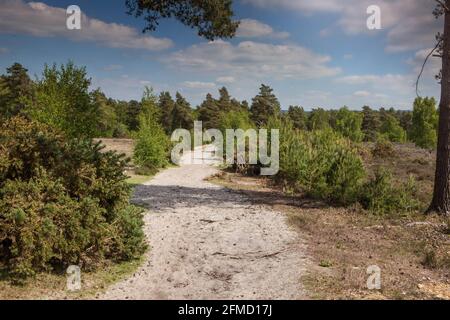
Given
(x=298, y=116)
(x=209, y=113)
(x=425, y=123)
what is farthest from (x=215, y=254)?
(x=298, y=116)

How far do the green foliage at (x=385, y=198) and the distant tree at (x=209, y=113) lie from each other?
59.5 meters

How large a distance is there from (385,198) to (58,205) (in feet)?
37.7

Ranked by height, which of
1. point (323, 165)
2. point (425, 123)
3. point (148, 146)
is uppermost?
point (425, 123)

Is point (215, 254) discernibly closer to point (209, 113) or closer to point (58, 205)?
point (58, 205)

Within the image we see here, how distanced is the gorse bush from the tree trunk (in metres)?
10.4

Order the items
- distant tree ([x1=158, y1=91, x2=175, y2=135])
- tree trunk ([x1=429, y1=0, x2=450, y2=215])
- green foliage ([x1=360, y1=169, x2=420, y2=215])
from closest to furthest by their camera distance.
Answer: tree trunk ([x1=429, y1=0, x2=450, y2=215])
green foliage ([x1=360, y1=169, x2=420, y2=215])
distant tree ([x1=158, y1=91, x2=175, y2=135])

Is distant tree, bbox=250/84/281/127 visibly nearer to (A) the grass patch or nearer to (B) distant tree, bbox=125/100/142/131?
(B) distant tree, bbox=125/100/142/131

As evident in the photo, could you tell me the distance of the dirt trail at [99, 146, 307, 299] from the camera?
746cm

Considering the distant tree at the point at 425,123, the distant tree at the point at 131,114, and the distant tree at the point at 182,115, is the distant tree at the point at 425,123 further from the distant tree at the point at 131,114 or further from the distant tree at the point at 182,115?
the distant tree at the point at 131,114

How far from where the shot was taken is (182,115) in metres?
73.9

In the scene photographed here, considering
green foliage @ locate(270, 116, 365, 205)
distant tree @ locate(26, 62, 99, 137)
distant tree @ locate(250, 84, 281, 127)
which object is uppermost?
distant tree @ locate(250, 84, 281, 127)

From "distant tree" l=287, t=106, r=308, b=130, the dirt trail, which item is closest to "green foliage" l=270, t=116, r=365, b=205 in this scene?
the dirt trail
